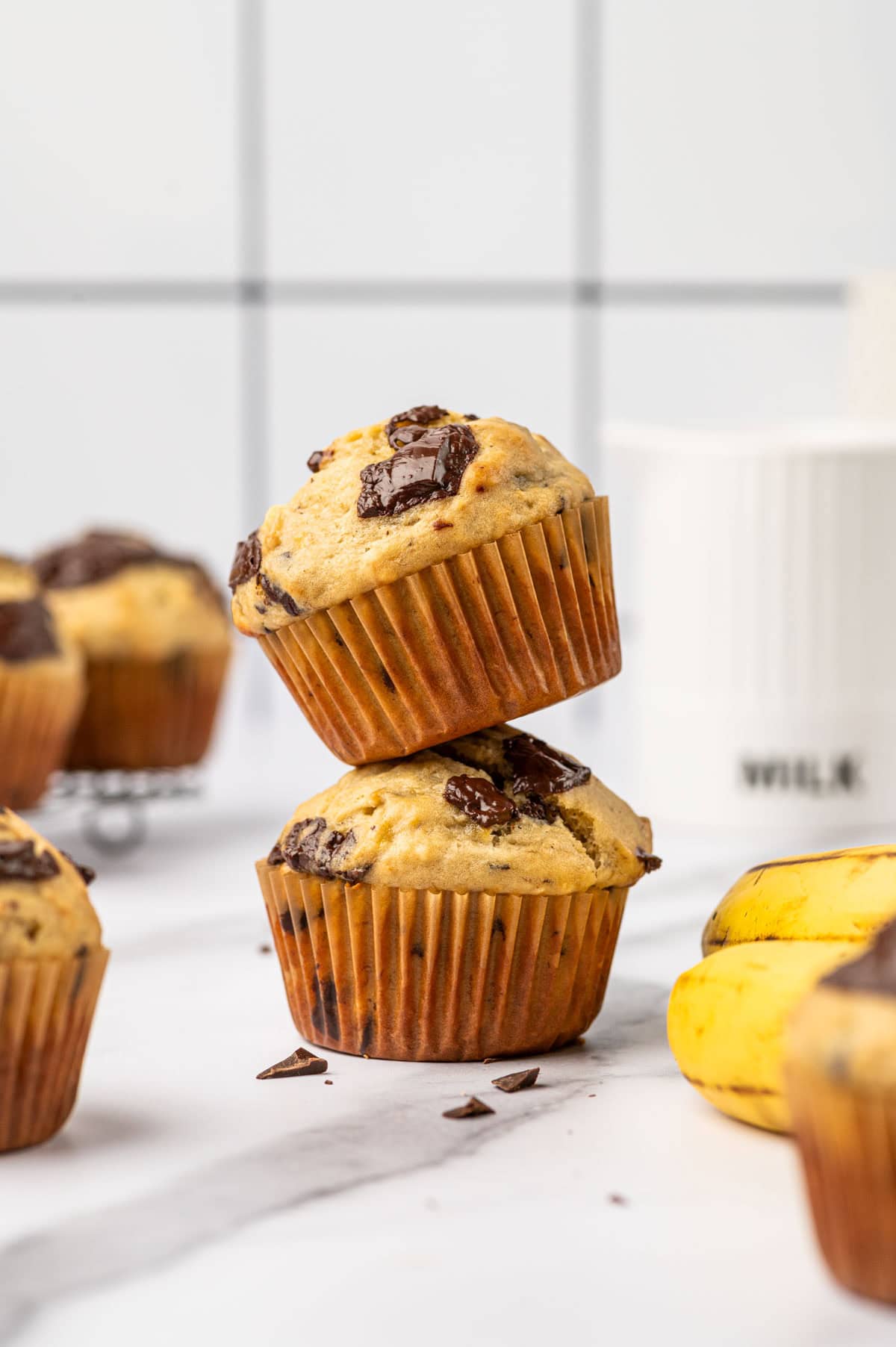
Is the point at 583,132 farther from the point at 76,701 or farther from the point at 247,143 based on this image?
the point at 76,701

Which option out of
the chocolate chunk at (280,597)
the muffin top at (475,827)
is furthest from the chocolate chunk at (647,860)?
the chocolate chunk at (280,597)

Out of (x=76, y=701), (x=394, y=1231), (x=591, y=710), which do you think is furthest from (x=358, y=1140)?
(x=591, y=710)

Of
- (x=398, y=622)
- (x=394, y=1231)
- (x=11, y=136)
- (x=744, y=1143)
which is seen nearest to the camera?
(x=394, y=1231)

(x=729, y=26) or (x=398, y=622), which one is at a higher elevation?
(x=729, y=26)

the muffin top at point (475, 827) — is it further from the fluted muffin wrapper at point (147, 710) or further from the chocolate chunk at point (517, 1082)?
the fluted muffin wrapper at point (147, 710)

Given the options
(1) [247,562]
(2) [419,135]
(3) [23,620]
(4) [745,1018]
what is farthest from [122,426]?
(4) [745,1018]

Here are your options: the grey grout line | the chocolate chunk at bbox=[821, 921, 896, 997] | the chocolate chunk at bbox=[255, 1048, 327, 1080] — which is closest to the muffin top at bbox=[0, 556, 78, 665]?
the chocolate chunk at bbox=[255, 1048, 327, 1080]
